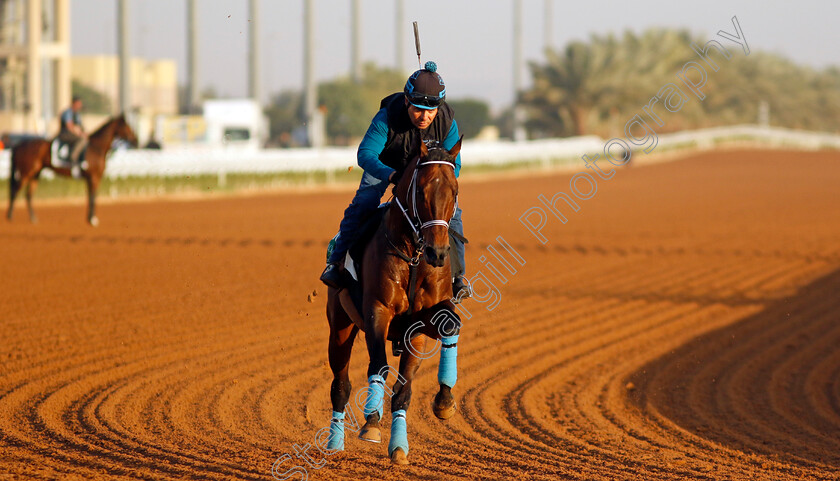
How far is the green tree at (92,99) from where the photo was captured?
80.4 meters

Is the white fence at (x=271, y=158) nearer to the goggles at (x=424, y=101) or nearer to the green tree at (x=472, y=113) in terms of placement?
the goggles at (x=424, y=101)

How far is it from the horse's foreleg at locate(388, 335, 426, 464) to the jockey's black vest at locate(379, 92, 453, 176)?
1114 millimetres

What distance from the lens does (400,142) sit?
19.8 ft

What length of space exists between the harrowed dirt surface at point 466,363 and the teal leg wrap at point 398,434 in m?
0.19

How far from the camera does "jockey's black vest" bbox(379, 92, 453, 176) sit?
5.99 meters

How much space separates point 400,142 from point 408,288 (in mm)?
956

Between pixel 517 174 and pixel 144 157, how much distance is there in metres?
20.4

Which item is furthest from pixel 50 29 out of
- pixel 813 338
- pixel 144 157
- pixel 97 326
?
pixel 813 338

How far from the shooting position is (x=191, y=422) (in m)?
6.82

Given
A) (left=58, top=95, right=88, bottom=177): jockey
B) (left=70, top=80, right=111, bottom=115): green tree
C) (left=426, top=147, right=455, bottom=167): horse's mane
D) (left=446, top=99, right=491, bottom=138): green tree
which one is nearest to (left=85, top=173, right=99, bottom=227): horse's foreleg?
(left=58, top=95, right=88, bottom=177): jockey

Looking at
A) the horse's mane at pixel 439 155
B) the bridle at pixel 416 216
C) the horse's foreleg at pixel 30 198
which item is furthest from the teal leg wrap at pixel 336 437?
the horse's foreleg at pixel 30 198

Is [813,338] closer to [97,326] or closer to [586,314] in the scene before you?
[586,314]

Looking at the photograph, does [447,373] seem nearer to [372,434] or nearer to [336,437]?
[372,434]

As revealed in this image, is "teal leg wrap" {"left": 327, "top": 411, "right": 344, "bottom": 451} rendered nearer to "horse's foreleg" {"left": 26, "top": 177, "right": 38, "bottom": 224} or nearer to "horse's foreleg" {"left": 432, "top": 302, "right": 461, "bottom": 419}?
"horse's foreleg" {"left": 432, "top": 302, "right": 461, "bottom": 419}
